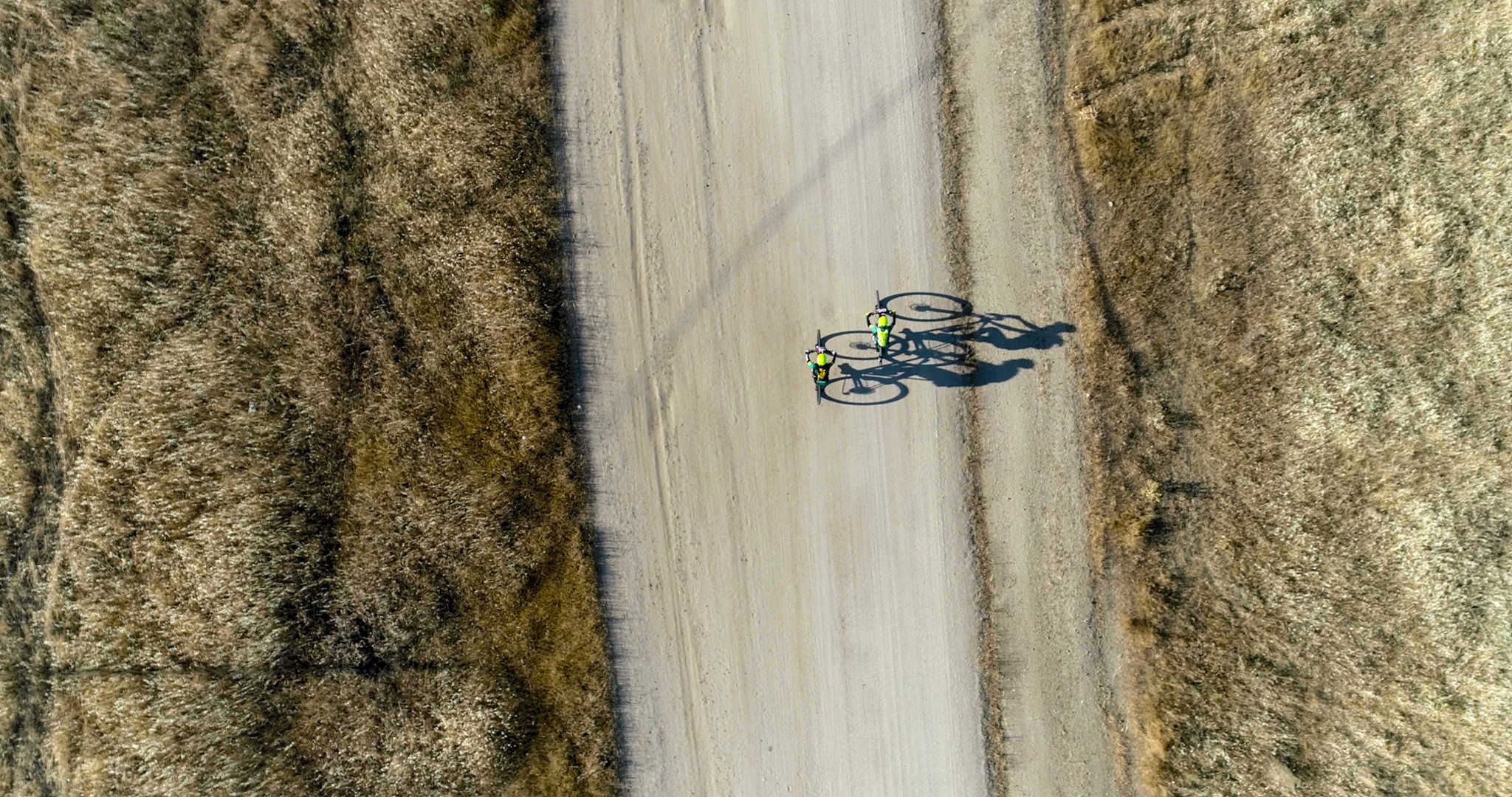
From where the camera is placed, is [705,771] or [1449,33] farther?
[705,771]

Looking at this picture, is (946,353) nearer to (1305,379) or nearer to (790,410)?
(790,410)

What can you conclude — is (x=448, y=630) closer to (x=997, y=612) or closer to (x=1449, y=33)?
(x=997, y=612)

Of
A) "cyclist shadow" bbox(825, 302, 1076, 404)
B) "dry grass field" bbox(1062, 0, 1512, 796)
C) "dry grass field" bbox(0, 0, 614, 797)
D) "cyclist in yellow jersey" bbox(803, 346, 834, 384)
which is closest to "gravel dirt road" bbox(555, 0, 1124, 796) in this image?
"cyclist shadow" bbox(825, 302, 1076, 404)

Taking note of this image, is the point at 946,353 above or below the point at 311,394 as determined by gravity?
below

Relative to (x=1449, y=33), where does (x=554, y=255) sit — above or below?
below

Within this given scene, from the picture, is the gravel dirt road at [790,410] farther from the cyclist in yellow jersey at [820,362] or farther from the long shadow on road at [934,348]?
the cyclist in yellow jersey at [820,362]

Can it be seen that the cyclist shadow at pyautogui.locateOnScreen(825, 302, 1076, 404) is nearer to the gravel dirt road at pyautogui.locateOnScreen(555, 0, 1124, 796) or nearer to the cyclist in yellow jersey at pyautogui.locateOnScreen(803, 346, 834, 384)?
the gravel dirt road at pyautogui.locateOnScreen(555, 0, 1124, 796)

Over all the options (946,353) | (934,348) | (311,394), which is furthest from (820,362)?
(311,394)

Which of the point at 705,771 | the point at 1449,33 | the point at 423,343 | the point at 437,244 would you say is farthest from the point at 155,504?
the point at 1449,33
